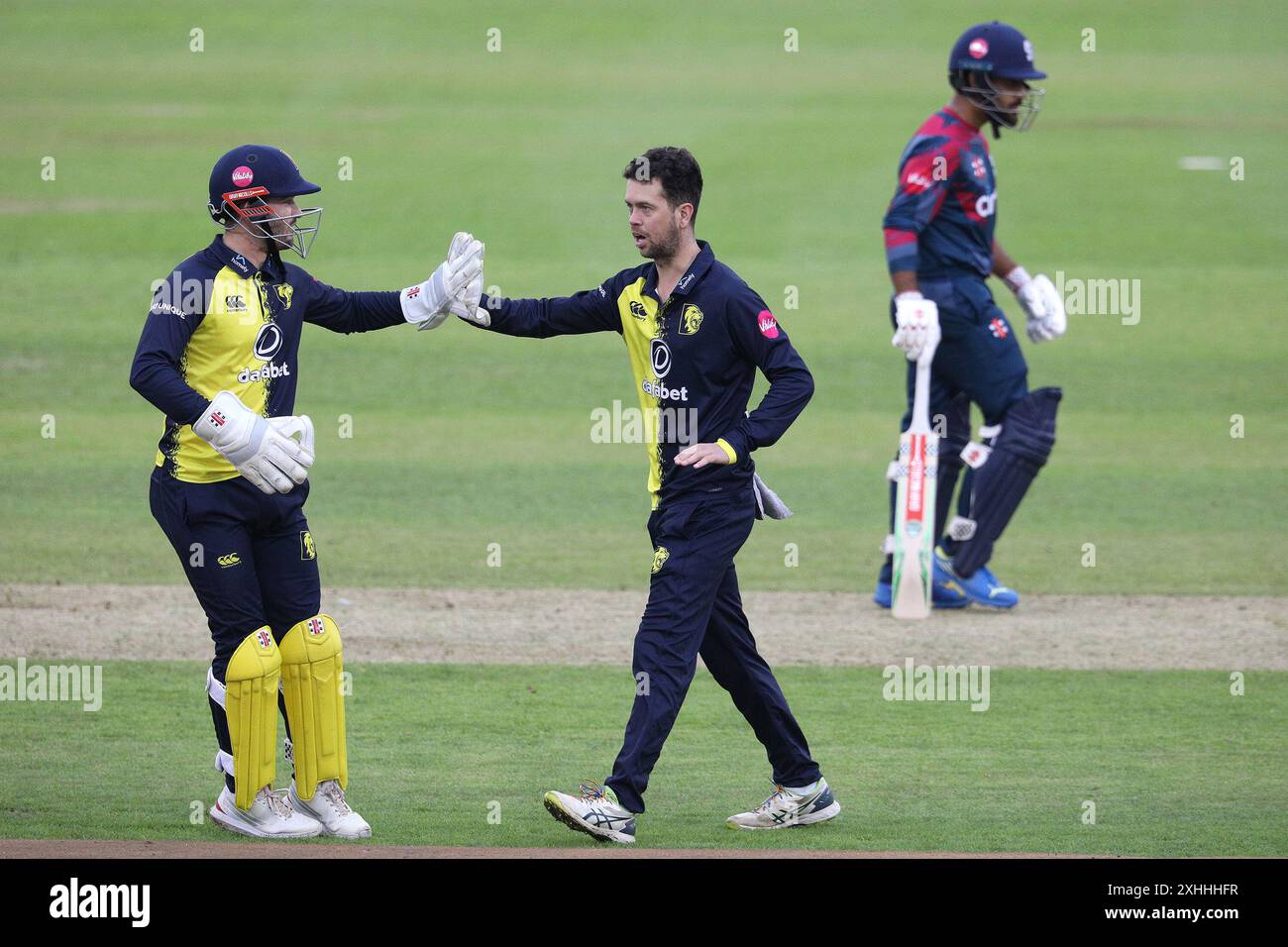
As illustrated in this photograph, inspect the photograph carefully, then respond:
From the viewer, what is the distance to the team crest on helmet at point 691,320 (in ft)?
20.0

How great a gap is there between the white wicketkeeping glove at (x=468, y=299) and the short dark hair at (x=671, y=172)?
634 mm

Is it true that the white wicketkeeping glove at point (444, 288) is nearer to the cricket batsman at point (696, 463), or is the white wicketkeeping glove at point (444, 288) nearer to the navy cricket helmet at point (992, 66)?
the cricket batsman at point (696, 463)

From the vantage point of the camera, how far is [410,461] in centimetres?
1281

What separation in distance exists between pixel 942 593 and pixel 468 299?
377 cm

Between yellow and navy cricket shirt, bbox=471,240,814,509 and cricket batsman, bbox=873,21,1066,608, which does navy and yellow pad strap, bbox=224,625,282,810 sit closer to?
yellow and navy cricket shirt, bbox=471,240,814,509

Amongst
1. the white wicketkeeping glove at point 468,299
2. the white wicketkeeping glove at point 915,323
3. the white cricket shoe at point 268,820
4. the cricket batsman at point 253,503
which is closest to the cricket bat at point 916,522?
the white wicketkeeping glove at point 915,323

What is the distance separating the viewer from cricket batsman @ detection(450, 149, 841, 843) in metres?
5.97

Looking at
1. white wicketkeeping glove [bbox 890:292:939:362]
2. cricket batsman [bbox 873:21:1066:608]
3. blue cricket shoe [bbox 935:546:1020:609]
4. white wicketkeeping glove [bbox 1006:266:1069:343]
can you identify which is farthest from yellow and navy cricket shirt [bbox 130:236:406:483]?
white wicketkeeping glove [bbox 1006:266:1069:343]

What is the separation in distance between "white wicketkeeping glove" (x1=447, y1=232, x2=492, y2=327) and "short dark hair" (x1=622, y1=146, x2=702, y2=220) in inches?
25.0

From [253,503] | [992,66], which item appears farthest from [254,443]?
[992,66]

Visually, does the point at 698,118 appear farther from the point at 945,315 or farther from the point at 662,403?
the point at 662,403

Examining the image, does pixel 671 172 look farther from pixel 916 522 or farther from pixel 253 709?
pixel 916 522

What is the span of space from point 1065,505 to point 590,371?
4.95 m

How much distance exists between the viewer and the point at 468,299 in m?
6.41
